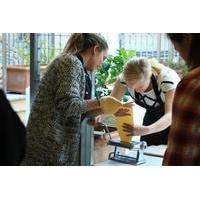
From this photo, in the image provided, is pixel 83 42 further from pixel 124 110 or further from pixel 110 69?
pixel 124 110

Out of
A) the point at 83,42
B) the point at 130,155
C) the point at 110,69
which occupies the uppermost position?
the point at 83,42

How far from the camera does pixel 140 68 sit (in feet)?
4.87

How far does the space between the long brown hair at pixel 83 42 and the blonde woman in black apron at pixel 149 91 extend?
174mm

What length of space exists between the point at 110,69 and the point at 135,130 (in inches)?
11.0

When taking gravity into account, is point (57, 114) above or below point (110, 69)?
below

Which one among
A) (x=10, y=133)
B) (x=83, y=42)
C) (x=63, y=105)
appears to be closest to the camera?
(x=10, y=133)

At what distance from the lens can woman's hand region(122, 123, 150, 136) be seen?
145 centimetres

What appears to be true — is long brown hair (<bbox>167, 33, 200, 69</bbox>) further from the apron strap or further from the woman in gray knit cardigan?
the apron strap

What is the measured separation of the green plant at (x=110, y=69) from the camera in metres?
1.44

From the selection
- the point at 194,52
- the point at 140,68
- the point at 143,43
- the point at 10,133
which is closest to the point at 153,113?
the point at 140,68

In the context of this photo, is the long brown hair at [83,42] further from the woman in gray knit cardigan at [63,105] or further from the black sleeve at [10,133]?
the black sleeve at [10,133]
